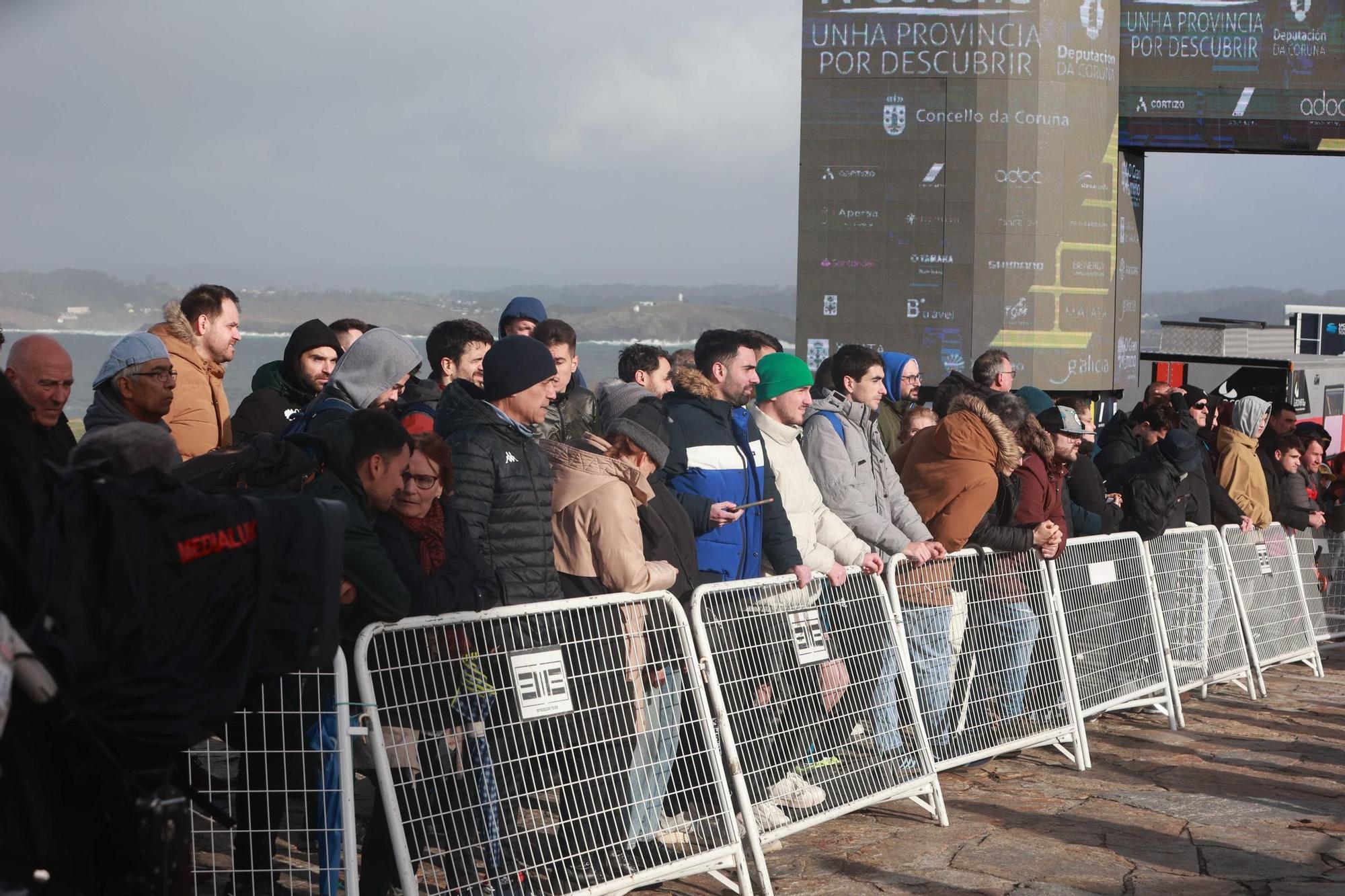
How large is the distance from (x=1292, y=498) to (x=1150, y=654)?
2893mm

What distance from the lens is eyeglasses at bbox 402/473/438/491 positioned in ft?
13.9

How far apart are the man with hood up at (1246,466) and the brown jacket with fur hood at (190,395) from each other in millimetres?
6418

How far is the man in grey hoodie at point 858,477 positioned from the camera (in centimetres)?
645

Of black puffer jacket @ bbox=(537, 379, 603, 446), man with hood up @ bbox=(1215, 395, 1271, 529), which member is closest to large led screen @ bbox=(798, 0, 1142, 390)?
man with hood up @ bbox=(1215, 395, 1271, 529)

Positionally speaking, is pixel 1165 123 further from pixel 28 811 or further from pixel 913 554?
pixel 28 811

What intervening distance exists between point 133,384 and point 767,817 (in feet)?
8.46

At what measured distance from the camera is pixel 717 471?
577 cm

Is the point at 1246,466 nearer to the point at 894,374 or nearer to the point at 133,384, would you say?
the point at 894,374

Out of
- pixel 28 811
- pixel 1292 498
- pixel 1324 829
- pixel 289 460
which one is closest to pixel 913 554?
pixel 1324 829

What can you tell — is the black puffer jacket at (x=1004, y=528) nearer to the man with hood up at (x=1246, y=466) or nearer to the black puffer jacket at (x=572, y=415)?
the black puffer jacket at (x=572, y=415)

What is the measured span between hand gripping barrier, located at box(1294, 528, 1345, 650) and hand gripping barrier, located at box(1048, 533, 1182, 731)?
2.51 meters

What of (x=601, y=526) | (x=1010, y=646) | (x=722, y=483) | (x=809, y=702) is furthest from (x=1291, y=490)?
(x=601, y=526)

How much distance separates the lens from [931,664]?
20.1ft

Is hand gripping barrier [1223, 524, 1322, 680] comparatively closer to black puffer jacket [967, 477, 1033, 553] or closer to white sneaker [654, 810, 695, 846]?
black puffer jacket [967, 477, 1033, 553]
